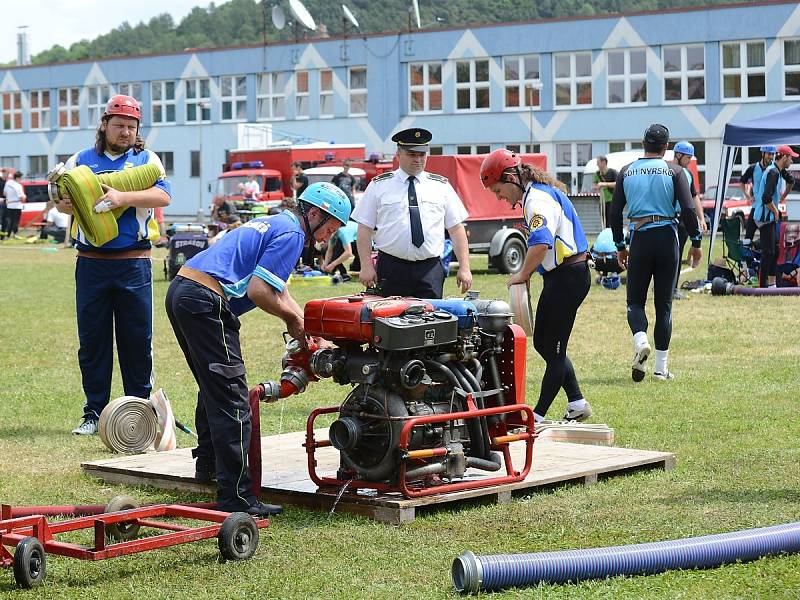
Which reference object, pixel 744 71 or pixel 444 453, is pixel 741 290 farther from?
pixel 744 71

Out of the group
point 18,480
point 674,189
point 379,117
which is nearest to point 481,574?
point 18,480

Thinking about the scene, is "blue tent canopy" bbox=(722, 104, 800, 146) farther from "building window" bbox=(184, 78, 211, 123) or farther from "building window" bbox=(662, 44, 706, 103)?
"building window" bbox=(184, 78, 211, 123)

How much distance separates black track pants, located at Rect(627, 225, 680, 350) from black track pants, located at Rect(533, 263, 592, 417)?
2.45 m

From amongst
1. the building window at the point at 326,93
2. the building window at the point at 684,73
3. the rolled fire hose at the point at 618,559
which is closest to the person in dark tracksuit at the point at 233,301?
the rolled fire hose at the point at 618,559

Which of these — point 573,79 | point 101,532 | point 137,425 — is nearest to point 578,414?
point 137,425

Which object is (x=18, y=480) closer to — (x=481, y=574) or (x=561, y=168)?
(x=481, y=574)

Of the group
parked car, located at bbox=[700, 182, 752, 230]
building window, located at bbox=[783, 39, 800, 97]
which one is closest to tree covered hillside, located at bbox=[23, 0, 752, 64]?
building window, located at bbox=[783, 39, 800, 97]

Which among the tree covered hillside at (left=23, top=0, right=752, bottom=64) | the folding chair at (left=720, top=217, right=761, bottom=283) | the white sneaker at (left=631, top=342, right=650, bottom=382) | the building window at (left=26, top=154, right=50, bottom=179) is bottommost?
the white sneaker at (left=631, top=342, right=650, bottom=382)

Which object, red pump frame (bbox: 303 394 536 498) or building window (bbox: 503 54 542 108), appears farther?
building window (bbox: 503 54 542 108)

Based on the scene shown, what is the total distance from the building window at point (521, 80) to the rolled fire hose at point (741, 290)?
31695 mm

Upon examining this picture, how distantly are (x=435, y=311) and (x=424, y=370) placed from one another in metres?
0.32

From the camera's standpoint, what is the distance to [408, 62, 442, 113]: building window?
5303 cm

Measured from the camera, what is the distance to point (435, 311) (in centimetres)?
666

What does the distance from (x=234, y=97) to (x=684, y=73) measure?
20.8m
